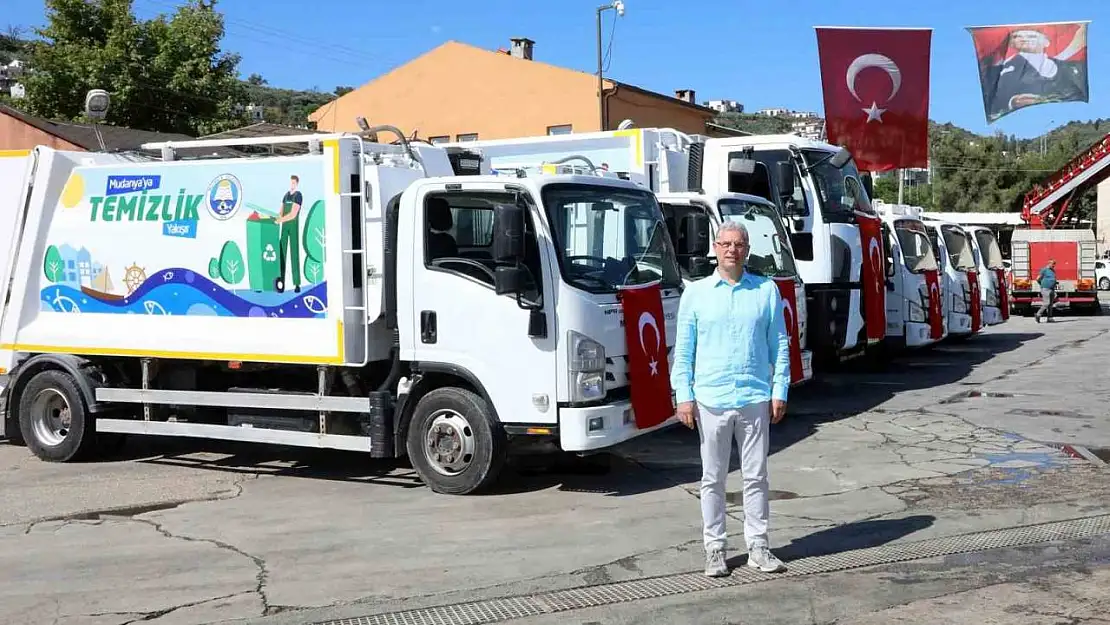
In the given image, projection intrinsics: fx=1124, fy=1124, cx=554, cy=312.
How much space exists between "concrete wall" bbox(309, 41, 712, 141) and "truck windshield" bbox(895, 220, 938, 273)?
2165 centimetres

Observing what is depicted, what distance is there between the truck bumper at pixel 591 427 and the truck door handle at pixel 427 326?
1.23 metres

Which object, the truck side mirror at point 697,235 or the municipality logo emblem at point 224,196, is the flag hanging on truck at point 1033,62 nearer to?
the truck side mirror at point 697,235

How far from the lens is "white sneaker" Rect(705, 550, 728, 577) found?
614 centimetres

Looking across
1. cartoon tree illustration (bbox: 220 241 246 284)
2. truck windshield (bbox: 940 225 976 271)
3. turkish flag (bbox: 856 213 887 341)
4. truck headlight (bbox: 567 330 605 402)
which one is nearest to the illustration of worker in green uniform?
cartoon tree illustration (bbox: 220 241 246 284)

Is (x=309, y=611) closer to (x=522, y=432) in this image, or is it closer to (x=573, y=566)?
(x=573, y=566)

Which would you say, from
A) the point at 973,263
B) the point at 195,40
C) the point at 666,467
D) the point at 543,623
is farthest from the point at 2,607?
the point at 195,40

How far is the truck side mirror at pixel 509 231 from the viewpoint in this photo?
7.86 metres

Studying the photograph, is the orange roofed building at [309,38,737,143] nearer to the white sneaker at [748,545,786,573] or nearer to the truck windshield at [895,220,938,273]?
the truck windshield at [895,220,938,273]

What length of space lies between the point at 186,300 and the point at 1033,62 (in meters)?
20.1

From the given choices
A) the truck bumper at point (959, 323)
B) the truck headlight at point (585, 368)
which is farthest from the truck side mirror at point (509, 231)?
the truck bumper at point (959, 323)

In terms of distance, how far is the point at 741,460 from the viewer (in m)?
6.12

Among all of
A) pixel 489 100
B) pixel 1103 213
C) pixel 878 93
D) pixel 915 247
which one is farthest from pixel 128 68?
pixel 1103 213

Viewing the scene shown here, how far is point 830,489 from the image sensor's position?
8.61 m

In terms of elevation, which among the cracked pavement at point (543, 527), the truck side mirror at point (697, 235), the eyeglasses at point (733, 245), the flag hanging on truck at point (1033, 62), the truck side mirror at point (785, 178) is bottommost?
the cracked pavement at point (543, 527)
